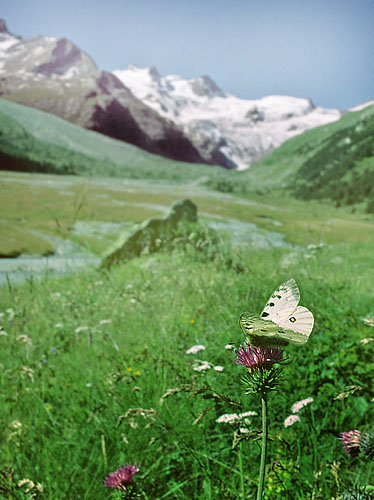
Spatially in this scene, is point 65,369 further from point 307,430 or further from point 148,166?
point 148,166

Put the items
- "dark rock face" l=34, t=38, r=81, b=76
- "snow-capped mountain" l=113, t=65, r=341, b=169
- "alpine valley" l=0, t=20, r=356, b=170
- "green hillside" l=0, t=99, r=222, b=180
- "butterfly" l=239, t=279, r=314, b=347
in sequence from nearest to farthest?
"butterfly" l=239, t=279, r=314, b=347
"green hillside" l=0, t=99, r=222, b=180
"dark rock face" l=34, t=38, r=81, b=76
"alpine valley" l=0, t=20, r=356, b=170
"snow-capped mountain" l=113, t=65, r=341, b=169

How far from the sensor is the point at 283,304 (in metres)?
0.39

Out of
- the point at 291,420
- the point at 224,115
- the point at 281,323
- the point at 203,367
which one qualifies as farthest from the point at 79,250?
the point at 224,115

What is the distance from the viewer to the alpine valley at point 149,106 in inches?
205

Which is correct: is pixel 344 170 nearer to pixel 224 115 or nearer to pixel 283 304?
pixel 224 115

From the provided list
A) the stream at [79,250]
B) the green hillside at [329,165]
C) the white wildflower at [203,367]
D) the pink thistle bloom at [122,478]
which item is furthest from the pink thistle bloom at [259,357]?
the green hillside at [329,165]

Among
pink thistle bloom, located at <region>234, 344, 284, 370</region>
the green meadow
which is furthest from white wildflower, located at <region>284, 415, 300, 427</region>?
pink thistle bloom, located at <region>234, 344, 284, 370</region>

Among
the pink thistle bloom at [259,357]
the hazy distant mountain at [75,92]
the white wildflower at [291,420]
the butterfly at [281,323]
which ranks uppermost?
the hazy distant mountain at [75,92]

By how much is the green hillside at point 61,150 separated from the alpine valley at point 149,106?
0.20 m

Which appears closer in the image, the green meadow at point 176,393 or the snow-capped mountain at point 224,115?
the green meadow at point 176,393

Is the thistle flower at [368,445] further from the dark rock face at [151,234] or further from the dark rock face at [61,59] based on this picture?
the dark rock face at [61,59]

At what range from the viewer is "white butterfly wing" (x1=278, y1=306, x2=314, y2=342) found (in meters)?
0.35

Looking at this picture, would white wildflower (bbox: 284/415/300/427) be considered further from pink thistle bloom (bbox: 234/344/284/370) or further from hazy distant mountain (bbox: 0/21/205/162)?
hazy distant mountain (bbox: 0/21/205/162)

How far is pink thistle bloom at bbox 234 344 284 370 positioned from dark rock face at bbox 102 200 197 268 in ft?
14.5
